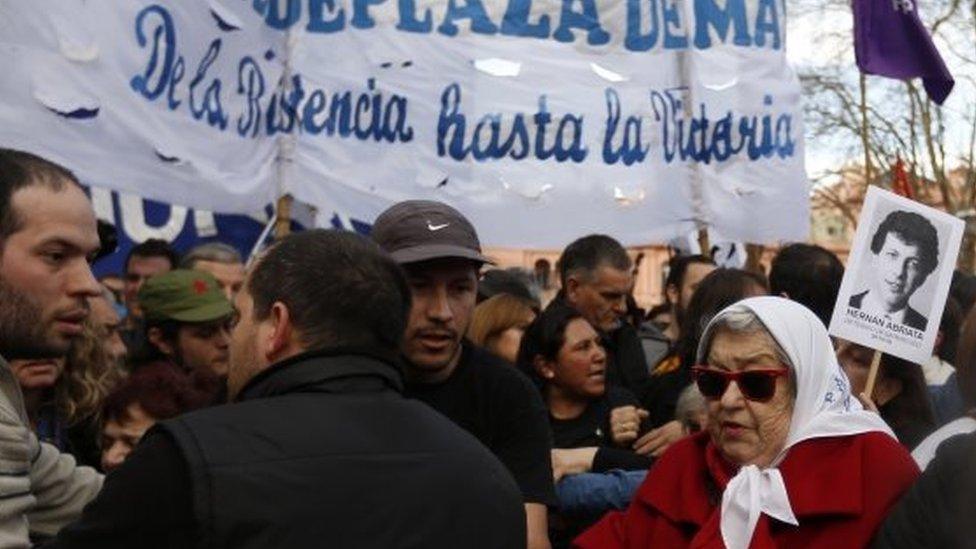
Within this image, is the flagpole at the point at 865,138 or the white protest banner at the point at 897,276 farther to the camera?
the flagpole at the point at 865,138

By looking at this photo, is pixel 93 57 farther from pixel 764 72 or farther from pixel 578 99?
pixel 764 72

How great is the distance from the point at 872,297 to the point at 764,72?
3.68m

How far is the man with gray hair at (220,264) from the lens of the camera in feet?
21.6

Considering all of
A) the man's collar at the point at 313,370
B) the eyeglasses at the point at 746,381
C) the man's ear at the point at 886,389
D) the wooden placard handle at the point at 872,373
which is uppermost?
the man's collar at the point at 313,370

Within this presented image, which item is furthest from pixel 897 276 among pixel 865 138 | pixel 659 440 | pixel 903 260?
pixel 865 138

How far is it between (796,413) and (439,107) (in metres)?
3.61

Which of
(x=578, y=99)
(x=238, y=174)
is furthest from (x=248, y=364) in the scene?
(x=578, y=99)

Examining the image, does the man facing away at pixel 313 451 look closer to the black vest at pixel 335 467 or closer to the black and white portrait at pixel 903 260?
the black vest at pixel 335 467

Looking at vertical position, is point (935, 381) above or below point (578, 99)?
below

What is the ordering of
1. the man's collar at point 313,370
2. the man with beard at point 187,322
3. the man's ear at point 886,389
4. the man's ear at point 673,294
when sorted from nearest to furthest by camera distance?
the man's collar at point 313,370 → the man's ear at point 886,389 → the man with beard at point 187,322 → the man's ear at point 673,294

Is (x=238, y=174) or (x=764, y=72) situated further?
(x=764, y=72)

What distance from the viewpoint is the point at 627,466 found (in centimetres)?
529

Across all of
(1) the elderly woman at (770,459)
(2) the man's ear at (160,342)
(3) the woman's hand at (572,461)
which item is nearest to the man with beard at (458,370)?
(1) the elderly woman at (770,459)

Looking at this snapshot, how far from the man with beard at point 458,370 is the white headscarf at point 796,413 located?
550 mm
